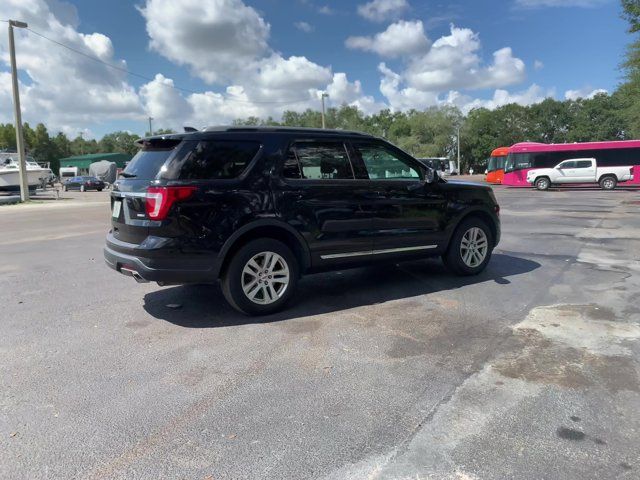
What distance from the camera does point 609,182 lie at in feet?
95.5

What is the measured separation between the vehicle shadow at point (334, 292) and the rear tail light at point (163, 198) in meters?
1.15

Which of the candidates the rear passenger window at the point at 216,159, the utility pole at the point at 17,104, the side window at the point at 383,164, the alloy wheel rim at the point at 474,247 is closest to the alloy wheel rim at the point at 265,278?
the rear passenger window at the point at 216,159

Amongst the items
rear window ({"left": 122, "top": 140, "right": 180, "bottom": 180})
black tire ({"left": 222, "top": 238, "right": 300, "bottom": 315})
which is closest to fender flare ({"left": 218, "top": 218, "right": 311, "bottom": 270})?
black tire ({"left": 222, "top": 238, "right": 300, "bottom": 315})

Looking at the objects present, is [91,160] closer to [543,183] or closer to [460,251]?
[543,183]

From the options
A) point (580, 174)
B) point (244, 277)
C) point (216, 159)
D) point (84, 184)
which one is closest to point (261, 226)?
point (244, 277)

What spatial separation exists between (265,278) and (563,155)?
3076cm

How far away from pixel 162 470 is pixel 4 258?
784 centimetres

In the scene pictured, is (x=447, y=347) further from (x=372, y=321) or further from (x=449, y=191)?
(x=449, y=191)

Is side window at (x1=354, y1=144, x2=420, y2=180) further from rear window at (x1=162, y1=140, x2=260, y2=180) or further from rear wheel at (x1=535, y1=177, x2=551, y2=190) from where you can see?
rear wheel at (x1=535, y1=177, x2=551, y2=190)

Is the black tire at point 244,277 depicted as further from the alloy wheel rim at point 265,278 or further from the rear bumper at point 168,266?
the rear bumper at point 168,266

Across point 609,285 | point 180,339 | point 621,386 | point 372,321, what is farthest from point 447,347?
point 609,285

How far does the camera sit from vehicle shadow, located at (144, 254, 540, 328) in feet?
16.8

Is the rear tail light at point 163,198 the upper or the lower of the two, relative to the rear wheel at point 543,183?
upper

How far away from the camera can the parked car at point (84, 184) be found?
1815 inches
